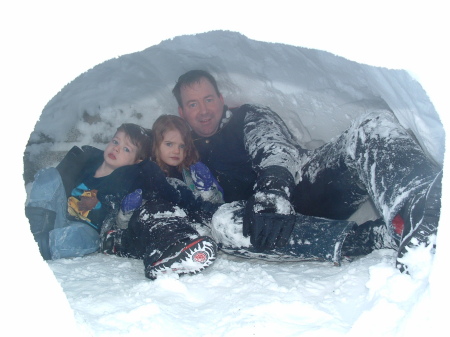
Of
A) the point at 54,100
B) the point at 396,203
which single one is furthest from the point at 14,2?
the point at 54,100

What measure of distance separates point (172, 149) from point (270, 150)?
585 millimetres

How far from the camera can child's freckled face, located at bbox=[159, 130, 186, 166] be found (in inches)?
85.2

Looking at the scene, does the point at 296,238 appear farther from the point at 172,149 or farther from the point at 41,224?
the point at 41,224

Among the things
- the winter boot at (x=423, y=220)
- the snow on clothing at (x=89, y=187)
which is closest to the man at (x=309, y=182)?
the winter boot at (x=423, y=220)

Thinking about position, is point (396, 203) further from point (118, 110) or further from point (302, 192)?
point (118, 110)

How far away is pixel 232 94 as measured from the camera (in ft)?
8.54

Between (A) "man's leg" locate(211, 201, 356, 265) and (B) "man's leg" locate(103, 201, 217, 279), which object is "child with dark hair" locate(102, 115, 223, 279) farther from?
(A) "man's leg" locate(211, 201, 356, 265)

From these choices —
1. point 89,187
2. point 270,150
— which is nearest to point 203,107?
point 270,150

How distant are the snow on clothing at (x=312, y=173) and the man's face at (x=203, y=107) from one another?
58mm

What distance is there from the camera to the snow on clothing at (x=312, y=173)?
125 centimetres

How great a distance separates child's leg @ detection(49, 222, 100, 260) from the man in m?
0.62

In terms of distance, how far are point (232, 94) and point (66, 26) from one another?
Answer: 1.84 m

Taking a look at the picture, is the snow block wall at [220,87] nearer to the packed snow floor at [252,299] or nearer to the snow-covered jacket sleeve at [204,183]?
the snow-covered jacket sleeve at [204,183]

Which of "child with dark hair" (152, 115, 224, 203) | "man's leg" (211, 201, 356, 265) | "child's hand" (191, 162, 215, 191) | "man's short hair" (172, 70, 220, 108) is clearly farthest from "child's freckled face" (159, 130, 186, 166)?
"man's leg" (211, 201, 356, 265)
